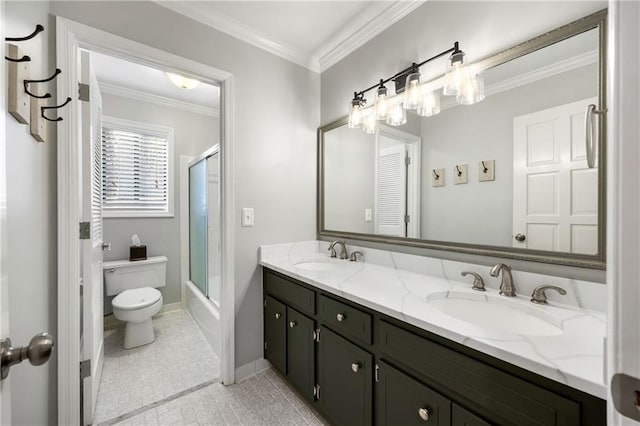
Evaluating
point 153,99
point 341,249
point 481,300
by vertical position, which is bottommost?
point 481,300

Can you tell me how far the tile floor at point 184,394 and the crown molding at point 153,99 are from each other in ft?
7.73

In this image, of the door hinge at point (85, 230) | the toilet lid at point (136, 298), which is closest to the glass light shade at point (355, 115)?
the door hinge at point (85, 230)

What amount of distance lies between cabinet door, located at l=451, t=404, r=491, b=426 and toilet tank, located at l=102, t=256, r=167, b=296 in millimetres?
2936

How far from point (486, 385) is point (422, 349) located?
21 centimetres

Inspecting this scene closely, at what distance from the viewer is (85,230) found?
1.44m

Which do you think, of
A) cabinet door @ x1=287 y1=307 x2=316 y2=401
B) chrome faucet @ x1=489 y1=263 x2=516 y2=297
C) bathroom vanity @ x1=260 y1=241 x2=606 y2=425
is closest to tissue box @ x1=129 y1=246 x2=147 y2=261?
bathroom vanity @ x1=260 y1=241 x2=606 y2=425

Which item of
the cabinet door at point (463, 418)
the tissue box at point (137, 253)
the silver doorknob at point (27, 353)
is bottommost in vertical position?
the cabinet door at point (463, 418)

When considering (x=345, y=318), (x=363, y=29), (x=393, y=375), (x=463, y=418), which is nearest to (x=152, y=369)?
(x=345, y=318)

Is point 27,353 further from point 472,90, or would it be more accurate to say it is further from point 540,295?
point 472,90

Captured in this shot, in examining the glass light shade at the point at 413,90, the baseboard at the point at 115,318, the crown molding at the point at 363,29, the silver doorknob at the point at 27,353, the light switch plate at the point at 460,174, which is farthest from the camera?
the baseboard at the point at 115,318

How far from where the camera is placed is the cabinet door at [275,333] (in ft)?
5.90

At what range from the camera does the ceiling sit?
1693 mm

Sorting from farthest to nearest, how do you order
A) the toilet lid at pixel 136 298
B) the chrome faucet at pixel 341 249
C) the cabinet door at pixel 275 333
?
1. the toilet lid at pixel 136 298
2. the chrome faucet at pixel 341 249
3. the cabinet door at pixel 275 333

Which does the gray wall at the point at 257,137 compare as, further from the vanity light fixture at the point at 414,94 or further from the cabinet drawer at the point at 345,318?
the cabinet drawer at the point at 345,318
